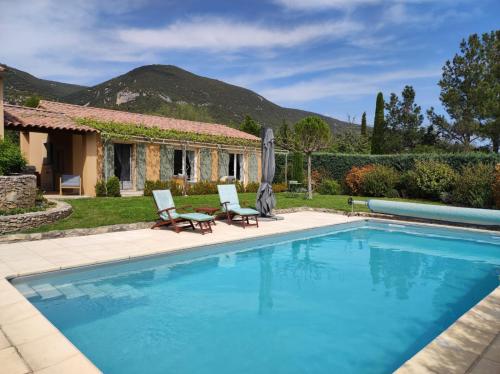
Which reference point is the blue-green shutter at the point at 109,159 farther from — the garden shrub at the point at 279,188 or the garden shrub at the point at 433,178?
the garden shrub at the point at 433,178

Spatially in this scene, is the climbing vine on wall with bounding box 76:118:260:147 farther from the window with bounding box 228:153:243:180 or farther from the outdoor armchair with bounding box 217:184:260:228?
the outdoor armchair with bounding box 217:184:260:228

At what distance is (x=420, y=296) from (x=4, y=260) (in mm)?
7024

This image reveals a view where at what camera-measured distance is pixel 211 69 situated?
31219mm

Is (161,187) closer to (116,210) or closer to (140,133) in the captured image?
(140,133)

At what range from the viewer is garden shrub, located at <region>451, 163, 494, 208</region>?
14.6 meters

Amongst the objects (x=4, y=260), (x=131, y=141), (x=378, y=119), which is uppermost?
(x=378, y=119)

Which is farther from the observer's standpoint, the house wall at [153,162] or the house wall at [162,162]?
the house wall at [153,162]

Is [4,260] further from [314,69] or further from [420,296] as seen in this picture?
[314,69]

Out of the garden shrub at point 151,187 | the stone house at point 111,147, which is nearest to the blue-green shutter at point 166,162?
the stone house at point 111,147

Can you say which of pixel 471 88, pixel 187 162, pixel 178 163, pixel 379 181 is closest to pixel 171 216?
pixel 178 163

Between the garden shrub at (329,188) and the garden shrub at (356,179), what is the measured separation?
2.02ft

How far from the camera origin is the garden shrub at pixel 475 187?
14641 mm

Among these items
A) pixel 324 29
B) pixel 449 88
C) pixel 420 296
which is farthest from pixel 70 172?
pixel 449 88

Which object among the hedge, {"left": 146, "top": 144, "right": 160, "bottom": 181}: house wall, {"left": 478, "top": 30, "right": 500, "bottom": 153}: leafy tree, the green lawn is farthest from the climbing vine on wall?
{"left": 478, "top": 30, "right": 500, "bottom": 153}: leafy tree
